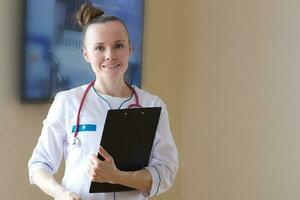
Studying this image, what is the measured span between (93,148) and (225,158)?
4.77 feet

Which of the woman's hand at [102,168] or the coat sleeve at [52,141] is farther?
the coat sleeve at [52,141]

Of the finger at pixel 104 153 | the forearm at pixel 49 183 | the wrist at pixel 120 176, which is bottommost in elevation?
the forearm at pixel 49 183

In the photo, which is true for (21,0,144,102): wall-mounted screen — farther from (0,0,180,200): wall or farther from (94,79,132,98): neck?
(94,79,132,98): neck

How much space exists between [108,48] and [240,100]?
137 centimetres

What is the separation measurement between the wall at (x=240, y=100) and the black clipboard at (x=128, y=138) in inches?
50.1

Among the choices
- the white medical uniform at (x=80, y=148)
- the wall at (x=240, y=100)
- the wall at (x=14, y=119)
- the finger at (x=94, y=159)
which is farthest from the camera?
the wall at (x=240, y=100)

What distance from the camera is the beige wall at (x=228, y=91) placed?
2271 millimetres

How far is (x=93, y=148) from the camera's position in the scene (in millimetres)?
1198

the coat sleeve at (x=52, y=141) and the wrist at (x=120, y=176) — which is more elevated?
the coat sleeve at (x=52, y=141)

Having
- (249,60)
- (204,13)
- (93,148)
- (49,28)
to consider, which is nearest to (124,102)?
(93,148)

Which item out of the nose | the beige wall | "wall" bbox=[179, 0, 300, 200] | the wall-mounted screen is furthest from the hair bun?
"wall" bbox=[179, 0, 300, 200]

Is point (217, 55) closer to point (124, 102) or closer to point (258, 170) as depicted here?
point (258, 170)

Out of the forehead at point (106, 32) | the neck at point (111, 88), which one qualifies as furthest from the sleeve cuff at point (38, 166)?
the forehead at point (106, 32)

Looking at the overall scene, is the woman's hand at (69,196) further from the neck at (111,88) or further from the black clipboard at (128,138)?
the neck at (111,88)
